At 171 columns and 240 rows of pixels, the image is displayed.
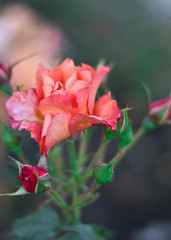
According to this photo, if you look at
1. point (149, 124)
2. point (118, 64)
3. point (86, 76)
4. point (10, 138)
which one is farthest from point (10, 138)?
point (118, 64)

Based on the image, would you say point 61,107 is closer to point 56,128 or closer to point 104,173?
point 56,128

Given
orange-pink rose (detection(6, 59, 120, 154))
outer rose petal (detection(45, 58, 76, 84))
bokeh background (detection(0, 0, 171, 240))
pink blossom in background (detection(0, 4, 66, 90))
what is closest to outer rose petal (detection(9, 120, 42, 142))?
orange-pink rose (detection(6, 59, 120, 154))

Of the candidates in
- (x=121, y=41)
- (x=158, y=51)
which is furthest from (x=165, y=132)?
(x=121, y=41)

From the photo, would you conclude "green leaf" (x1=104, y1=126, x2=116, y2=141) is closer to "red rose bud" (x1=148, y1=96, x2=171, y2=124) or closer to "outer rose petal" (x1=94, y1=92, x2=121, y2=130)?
"outer rose petal" (x1=94, y1=92, x2=121, y2=130)

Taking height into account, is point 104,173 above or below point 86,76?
below

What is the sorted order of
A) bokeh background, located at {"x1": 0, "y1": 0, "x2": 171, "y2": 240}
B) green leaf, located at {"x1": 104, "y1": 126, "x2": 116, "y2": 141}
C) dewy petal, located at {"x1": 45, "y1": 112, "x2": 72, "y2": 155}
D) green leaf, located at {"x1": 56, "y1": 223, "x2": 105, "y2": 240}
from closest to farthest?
dewy petal, located at {"x1": 45, "y1": 112, "x2": 72, "y2": 155}, green leaf, located at {"x1": 104, "y1": 126, "x2": 116, "y2": 141}, green leaf, located at {"x1": 56, "y1": 223, "x2": 105, "y2": 240}, bokeh background, located at {"x1": 0, "y1": 0, "x2": 171, "y2": 240}

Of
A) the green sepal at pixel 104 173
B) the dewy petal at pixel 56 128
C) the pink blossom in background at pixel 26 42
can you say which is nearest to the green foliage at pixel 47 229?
the green sepal at pixel 104 173
